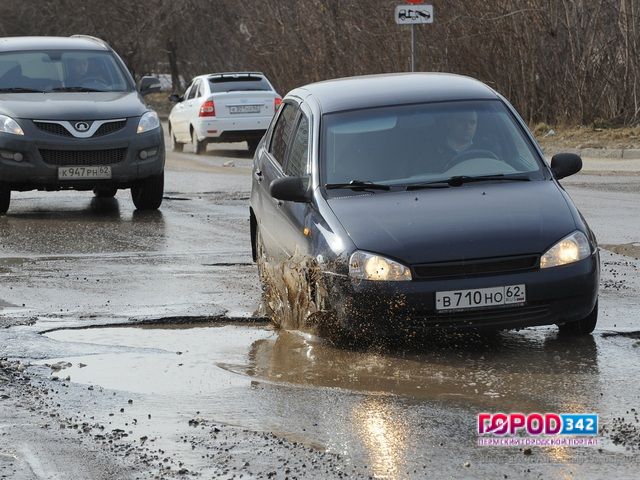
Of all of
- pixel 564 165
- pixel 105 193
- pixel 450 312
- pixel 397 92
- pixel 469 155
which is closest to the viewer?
pixel 450 312

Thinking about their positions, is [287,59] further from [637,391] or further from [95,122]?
[637,391]

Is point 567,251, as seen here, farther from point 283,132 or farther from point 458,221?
point 283,132

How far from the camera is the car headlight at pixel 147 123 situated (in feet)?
51.6

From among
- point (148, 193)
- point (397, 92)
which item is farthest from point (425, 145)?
point (148, 193)

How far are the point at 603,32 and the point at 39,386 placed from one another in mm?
20131

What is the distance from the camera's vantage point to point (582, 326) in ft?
27.2

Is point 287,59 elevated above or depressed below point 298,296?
below

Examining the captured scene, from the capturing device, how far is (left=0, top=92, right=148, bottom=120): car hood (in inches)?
604

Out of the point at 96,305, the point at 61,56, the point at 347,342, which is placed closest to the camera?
the point at 347,342

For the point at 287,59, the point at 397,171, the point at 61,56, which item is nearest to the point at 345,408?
the point at 397,171

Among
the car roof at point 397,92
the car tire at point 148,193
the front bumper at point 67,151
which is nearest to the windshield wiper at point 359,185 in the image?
the car roof at point 397,92

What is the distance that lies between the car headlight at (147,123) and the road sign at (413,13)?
8160mm

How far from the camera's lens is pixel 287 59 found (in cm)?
3572

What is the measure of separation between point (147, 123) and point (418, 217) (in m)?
8.14
